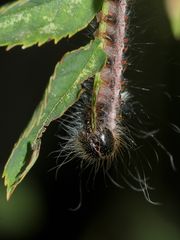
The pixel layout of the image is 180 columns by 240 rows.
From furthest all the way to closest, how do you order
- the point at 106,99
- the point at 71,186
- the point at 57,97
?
the point at 71,186
the point at 106,99
the point at 57,97

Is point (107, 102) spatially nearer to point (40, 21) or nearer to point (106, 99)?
point (106, 99)

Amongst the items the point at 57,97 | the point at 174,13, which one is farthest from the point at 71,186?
the point at 57,97

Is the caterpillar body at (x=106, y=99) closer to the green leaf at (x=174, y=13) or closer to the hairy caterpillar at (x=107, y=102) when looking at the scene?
the hairy caterpillar at (x=107, y=102)

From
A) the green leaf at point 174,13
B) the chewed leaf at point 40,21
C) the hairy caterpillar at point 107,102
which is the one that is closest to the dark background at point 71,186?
the green leaf at point 174,13

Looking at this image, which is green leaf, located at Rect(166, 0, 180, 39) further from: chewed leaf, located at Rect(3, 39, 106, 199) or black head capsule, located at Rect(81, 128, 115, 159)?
chewed leaf, located at Rect(3, 39, 106, 199)

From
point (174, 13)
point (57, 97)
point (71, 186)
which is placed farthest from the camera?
point (71, 186)

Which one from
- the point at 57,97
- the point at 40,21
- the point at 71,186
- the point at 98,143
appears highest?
the point at 40,21

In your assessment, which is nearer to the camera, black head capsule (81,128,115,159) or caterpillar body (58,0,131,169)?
caterpillar body (58,0,131,169)

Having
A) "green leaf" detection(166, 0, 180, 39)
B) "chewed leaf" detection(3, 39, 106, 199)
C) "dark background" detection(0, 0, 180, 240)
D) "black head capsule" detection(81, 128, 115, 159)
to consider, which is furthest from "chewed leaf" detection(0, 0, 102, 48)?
"dark background" detection(0, 0, 180, 240)

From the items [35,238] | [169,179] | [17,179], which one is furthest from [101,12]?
[35,238]
